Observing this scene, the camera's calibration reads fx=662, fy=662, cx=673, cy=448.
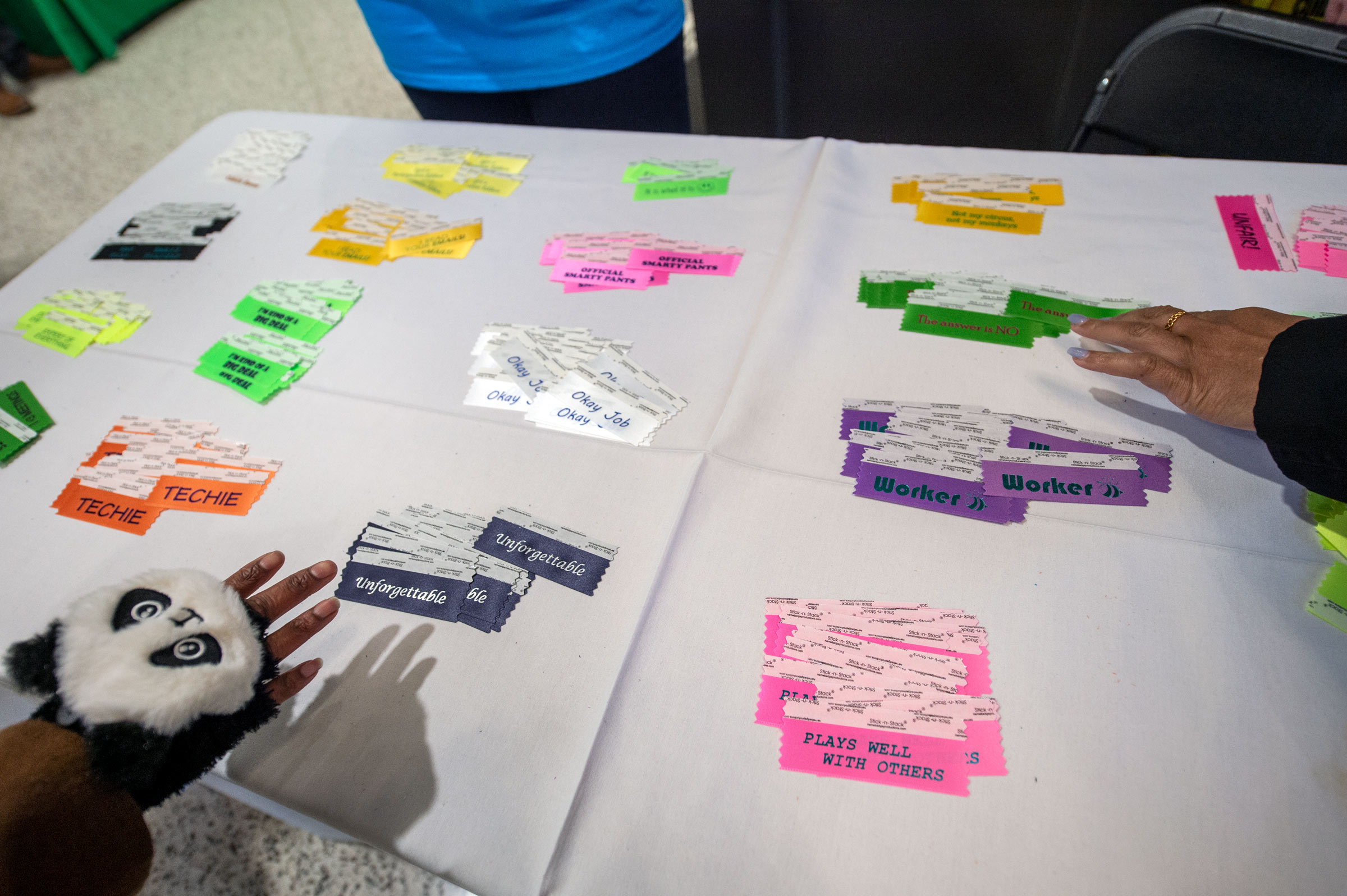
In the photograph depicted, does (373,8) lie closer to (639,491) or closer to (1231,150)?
(639,491)

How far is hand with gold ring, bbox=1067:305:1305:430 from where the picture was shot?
0.67 meters

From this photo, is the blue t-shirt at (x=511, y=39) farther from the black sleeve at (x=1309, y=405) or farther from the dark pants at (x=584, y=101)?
the black sleeve at (x=1309, y=405)

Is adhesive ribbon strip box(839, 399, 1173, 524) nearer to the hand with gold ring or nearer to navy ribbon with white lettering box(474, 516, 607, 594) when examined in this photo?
the hand with gold ring

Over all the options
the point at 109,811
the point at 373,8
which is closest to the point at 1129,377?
the point at 109,811

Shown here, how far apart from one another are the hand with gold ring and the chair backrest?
664 millimetres

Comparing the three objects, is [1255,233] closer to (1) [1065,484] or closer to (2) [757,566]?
(1) [1065,484]

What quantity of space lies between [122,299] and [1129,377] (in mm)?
1451

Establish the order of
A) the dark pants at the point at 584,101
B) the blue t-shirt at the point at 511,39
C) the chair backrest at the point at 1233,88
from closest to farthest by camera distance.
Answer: the chair backrest at the point at 1233,88 → the blue t-shirt at the point at 511,39 → the dark pants at the point at 584,101

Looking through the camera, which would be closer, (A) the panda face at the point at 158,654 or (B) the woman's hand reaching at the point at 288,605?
(A) the panda face at the point at 158,654

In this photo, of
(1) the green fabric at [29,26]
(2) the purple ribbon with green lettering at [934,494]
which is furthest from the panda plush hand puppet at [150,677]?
(1) the green fabric at [29,26]

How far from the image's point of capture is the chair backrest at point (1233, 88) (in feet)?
3.43

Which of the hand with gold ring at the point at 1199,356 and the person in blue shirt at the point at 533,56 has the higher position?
the person in blue shirt at the point at 533,56

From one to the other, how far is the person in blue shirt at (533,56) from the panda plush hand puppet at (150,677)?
1.14m

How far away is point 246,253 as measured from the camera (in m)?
1.12
